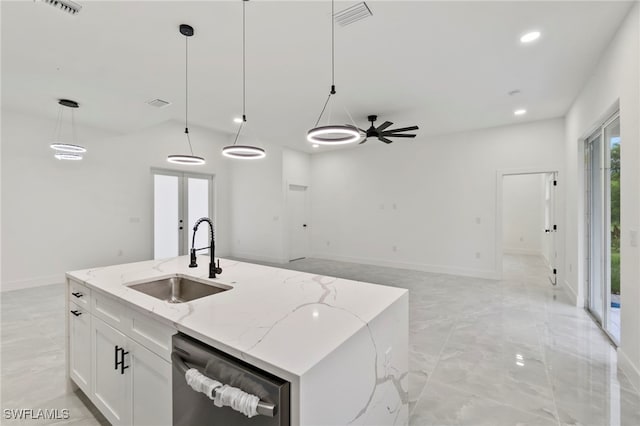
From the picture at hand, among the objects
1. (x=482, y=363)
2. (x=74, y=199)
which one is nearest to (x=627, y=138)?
(x=482, y=363)

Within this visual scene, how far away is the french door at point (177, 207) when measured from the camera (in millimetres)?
6270

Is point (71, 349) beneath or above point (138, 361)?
beneath

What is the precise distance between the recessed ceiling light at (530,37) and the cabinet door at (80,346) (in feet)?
13.4

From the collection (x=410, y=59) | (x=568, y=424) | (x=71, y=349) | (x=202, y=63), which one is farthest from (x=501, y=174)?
(x=71, y=349)

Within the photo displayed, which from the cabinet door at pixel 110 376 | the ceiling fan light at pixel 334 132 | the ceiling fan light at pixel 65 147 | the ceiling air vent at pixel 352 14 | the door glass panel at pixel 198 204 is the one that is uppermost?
the ceiling air vent at pixel 352 14

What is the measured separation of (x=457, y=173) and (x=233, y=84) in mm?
4506

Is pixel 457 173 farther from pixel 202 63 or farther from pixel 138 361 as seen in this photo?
pixel 138 361

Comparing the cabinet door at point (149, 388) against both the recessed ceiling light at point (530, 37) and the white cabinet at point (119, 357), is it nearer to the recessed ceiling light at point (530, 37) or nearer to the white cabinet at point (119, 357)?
the white cabinet at point (119, 357)

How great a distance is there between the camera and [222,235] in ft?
24.8

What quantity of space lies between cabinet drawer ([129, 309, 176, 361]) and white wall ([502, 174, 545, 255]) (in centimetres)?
879

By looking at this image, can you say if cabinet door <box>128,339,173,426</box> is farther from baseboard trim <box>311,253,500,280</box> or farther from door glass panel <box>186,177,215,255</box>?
door glass panel <box>186,177,215,255</box>

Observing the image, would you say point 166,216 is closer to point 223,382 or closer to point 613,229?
point 223,382

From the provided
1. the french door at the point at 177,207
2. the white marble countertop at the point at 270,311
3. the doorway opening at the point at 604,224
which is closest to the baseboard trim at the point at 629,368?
the doorway opening at the point at 604,224

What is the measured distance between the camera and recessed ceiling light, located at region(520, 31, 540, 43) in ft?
8.33
